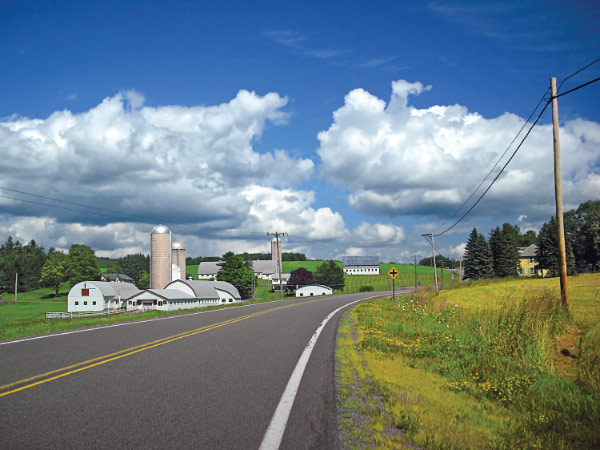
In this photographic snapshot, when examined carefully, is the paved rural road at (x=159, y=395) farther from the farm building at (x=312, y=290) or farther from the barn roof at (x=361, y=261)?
the barn roof at (x=361, y=261)

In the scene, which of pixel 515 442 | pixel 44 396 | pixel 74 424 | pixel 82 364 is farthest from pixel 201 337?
pixel 515 442

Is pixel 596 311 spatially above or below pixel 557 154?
below

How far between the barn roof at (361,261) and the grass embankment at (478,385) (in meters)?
167

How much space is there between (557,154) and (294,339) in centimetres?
1113

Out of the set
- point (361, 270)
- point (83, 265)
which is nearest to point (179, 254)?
point (83, 265)

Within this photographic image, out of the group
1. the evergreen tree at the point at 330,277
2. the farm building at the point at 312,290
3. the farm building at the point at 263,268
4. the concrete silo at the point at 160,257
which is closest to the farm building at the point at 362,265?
the farm building at the point at 263,268

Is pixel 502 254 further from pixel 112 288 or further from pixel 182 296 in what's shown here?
pixel 112 288

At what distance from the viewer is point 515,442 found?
495 centimetres

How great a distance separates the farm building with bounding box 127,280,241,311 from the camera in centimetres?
6322

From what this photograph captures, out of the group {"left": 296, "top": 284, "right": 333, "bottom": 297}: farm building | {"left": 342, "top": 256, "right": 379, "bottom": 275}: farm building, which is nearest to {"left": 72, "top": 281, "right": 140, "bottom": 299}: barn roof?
{"left": 296, "top": 284, "right": 333, "bottom": 297}: farm building

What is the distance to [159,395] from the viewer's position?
636 cm

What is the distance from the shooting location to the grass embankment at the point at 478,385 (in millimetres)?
5148

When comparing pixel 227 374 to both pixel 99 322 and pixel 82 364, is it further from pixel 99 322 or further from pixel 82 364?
pixel 99 322

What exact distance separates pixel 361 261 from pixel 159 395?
583ft
